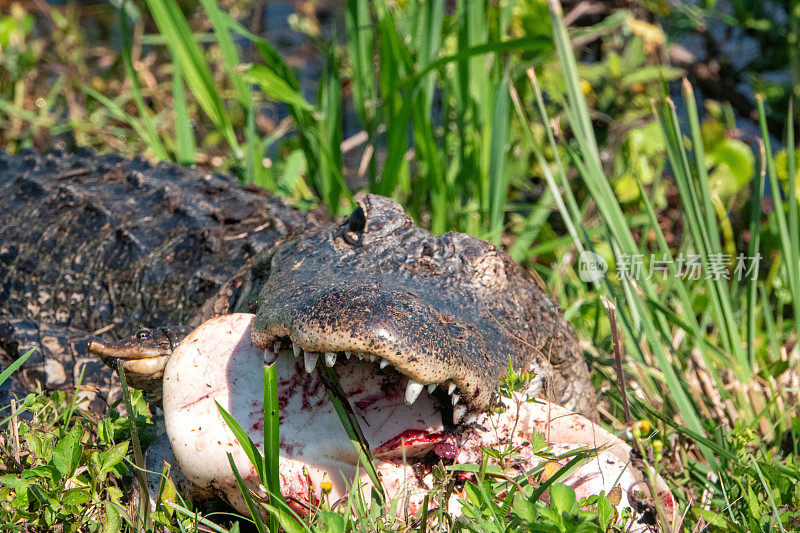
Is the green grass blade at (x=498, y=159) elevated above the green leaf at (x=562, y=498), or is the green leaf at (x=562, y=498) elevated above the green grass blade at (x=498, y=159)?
the green grass blade at (x=498, y=159)

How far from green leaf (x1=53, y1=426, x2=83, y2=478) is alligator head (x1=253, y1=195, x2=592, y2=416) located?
1.78 ft

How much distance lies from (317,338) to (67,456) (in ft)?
2.50

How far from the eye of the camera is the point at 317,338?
1692mm

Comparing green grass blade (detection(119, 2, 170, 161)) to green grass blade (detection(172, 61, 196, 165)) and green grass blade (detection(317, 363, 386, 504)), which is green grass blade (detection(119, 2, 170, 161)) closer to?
green grass blade (detection(172, 61, 196, 165))

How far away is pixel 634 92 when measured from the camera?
16.3 feet

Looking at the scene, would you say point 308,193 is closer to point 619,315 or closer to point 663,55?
point 619,315

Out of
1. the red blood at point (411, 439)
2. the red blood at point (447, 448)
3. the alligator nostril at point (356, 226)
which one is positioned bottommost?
the red blood at point (447, 448)

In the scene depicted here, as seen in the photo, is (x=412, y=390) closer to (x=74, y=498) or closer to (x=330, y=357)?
(x=330, y=357)

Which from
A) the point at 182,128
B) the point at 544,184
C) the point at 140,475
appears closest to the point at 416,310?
the point at 140,475

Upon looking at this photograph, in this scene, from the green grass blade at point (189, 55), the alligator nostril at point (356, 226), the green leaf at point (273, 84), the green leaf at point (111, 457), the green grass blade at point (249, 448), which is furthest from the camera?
the green grass blade at point (189, 55)

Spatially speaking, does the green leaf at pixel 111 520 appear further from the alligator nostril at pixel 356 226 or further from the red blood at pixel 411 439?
the alligator nostril at pixel 356 226

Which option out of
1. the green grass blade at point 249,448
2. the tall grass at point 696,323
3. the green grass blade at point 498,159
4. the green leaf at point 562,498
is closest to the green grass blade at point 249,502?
the green grass blade at point 249,448

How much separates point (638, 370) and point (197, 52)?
103 inches

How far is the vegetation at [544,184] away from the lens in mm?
1966
